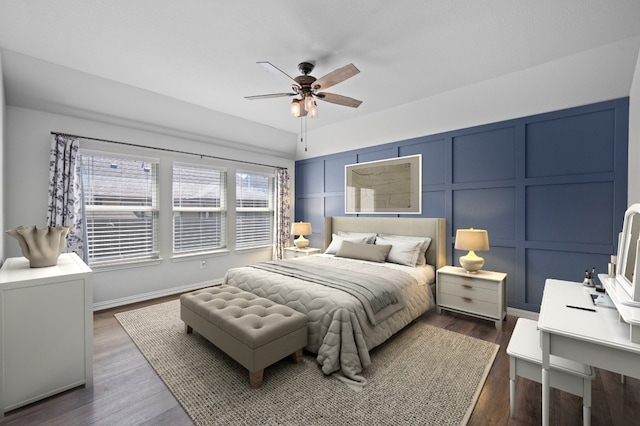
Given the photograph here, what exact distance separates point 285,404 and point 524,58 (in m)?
3.80

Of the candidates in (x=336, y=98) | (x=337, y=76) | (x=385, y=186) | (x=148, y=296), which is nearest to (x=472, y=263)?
(x=385, y=186)

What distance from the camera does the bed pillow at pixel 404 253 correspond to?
3.64 metres

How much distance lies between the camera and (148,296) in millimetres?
4062

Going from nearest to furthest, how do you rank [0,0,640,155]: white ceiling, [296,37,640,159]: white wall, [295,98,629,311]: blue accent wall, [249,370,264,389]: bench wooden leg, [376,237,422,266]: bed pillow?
[249,370,264,389]: bench wooden leg, [0,0,640,155]: white ceiling, [296,37,640,159]: white wall, [295,98,629,311]: blue accent wall, [376,237,422,266]: bed pillow

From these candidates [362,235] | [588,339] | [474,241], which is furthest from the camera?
[362,235]

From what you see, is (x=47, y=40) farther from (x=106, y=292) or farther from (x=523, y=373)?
(x=523, y=373)

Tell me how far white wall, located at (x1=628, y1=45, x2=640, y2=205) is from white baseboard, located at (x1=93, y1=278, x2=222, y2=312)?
5.37 metres

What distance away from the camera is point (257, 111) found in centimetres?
431

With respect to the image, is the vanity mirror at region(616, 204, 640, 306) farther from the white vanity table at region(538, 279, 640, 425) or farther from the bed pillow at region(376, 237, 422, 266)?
the bed pillow at region(376, 237, 422, 266)

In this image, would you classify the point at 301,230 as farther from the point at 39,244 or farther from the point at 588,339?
the point at 588,339

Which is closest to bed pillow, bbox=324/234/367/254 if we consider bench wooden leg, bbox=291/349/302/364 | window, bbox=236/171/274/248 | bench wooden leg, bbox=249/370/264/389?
window, bbox=236/171/274/248

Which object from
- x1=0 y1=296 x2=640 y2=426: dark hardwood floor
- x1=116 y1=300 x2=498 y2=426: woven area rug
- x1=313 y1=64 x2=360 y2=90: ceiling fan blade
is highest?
x1=313 y1=64 x2=360 y2=90: ceiling fan blade

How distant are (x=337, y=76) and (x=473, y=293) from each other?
2.78 metres

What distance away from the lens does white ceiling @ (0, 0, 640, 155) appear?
212 cm
